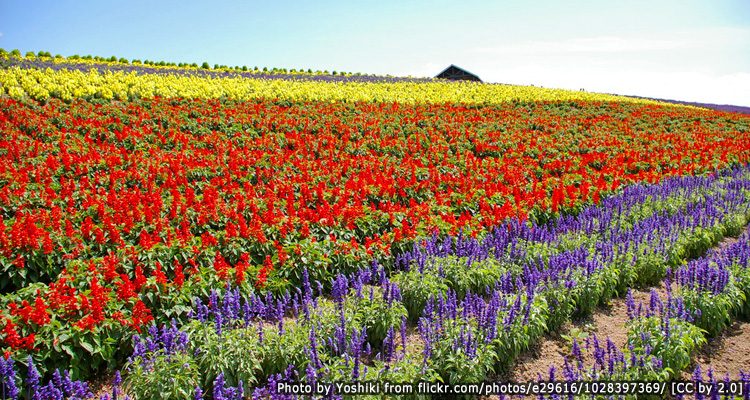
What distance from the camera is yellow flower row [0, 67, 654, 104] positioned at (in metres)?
14.9

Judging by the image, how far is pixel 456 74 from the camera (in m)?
48.8

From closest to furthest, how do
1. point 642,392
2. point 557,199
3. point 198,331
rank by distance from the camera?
point 642,392, point 198,331, point 557,199

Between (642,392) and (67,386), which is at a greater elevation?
(67,386)

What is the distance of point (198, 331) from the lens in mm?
4727

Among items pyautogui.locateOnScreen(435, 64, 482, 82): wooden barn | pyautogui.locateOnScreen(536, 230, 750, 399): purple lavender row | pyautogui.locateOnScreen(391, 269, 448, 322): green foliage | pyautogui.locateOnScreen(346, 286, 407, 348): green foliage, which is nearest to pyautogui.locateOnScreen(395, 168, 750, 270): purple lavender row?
pyautogui.locateOnScreen(391, 269, 448, 322): green foliage

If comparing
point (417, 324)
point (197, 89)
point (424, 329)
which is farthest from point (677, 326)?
point (197, 89)

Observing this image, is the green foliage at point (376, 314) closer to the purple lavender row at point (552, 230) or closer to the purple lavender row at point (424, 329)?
the purple lavender row at point (424, 329)

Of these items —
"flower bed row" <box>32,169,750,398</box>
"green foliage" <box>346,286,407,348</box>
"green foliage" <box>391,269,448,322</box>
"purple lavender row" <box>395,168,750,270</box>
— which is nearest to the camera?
"flower bed row" <box>32,169,750,398</box>

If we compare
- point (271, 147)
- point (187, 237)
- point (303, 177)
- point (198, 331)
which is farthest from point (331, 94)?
point (198, 331)

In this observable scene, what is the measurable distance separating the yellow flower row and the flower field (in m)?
0.17

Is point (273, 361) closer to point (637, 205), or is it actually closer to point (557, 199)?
point (557, 199)

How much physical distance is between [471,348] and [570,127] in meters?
19.7

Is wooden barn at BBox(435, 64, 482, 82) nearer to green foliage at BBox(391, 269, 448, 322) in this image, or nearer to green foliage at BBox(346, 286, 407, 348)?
green foliage at BBox(391, 269, 448, 322)

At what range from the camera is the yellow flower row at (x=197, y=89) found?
48.8ft
